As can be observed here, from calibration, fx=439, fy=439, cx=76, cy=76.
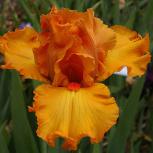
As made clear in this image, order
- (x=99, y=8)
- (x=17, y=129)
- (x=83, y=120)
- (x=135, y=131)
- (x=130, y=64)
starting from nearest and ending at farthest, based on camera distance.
Result: (x=83, y=120), (x=130, y=64), (x=17, y=129), (x=135, y=131), (x=99, y=8)

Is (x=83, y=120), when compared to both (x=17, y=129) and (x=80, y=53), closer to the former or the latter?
(x=80, y=53)

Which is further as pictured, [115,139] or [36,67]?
[115,139]

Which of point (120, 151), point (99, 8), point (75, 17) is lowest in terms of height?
point (120, 151)

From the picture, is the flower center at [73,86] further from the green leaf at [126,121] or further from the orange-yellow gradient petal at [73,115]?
the green leaf at [126,121]

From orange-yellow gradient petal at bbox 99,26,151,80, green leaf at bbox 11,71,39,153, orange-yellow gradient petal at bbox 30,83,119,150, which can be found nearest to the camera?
orange-yellow gradient petal at bbox 30,83,119,150

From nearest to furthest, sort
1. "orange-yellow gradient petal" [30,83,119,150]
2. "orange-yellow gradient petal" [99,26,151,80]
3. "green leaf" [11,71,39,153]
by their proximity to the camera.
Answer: "orange-yellow gradient petal" [30,83,119,150] → "orange-yellow gradient petal" [99,26,151,80] → "green leaf" [11,71,39,153]

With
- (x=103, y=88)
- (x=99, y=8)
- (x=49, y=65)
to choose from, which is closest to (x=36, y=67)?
(x=49, y=65)

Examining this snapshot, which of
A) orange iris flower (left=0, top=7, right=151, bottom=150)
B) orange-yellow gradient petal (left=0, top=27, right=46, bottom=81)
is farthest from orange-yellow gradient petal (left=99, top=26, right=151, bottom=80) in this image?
orange-yellow gradient petal (left=0, top=27, right=46, bottom=81)

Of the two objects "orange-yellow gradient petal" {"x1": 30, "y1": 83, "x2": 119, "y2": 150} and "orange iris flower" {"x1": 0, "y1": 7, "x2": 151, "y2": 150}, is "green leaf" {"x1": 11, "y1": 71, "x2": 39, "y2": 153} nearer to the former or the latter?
"orange iris flower" {"x1": 0, "y1": 7, "x2": 151, "y2": 150}
